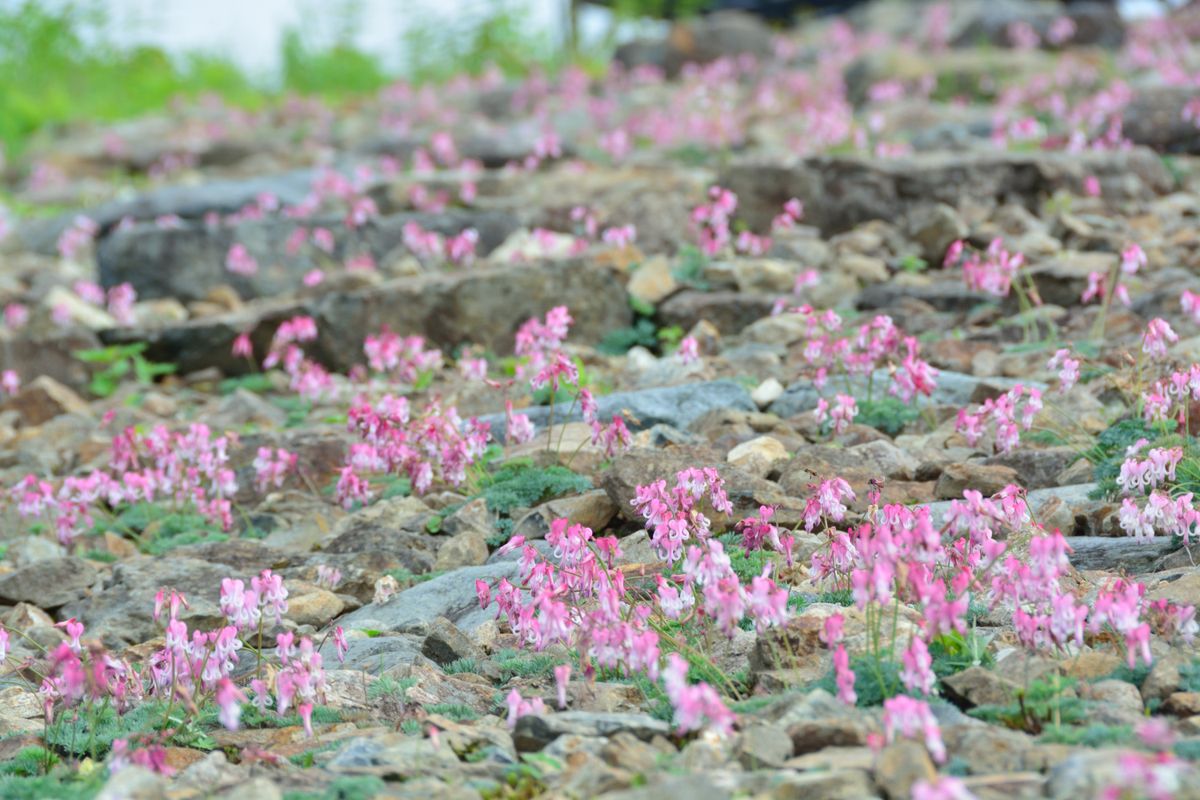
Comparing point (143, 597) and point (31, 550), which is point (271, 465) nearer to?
point (31, 550)

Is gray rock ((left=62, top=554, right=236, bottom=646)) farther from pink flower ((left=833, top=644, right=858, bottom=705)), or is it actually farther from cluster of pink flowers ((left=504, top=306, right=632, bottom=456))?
pink flower ((left=833, top=644, right=858, bottom=705))

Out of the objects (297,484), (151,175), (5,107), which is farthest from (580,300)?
(5,107)

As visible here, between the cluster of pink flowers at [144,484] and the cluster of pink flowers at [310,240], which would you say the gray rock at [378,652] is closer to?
the cluster of pink flowers at [144,484]

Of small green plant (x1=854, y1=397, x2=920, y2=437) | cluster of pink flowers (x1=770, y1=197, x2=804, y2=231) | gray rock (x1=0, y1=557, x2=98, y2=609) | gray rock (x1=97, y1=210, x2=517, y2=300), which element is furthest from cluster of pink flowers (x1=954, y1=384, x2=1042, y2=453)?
gray rock (x1=97, y1=210, x2=517, y2=300)

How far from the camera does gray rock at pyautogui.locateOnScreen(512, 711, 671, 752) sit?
4.13 m

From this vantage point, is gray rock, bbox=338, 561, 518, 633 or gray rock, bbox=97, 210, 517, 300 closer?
gray rock, bbox=338, 561, 518, 633

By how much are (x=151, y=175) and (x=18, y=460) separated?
9592 mm

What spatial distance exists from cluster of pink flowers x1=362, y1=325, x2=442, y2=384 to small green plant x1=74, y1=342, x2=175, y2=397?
6.86ft

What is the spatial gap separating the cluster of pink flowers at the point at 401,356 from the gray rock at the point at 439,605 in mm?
2546

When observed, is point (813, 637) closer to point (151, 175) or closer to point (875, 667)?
point (875, 667)

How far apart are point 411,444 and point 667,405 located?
5.47 feet

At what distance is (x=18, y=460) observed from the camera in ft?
30.2

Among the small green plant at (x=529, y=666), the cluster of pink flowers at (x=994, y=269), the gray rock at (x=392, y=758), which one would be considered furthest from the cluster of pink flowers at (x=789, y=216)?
the gray rock at (x=392, y=758)

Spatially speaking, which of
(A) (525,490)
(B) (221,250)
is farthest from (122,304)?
(A) (525,490)
